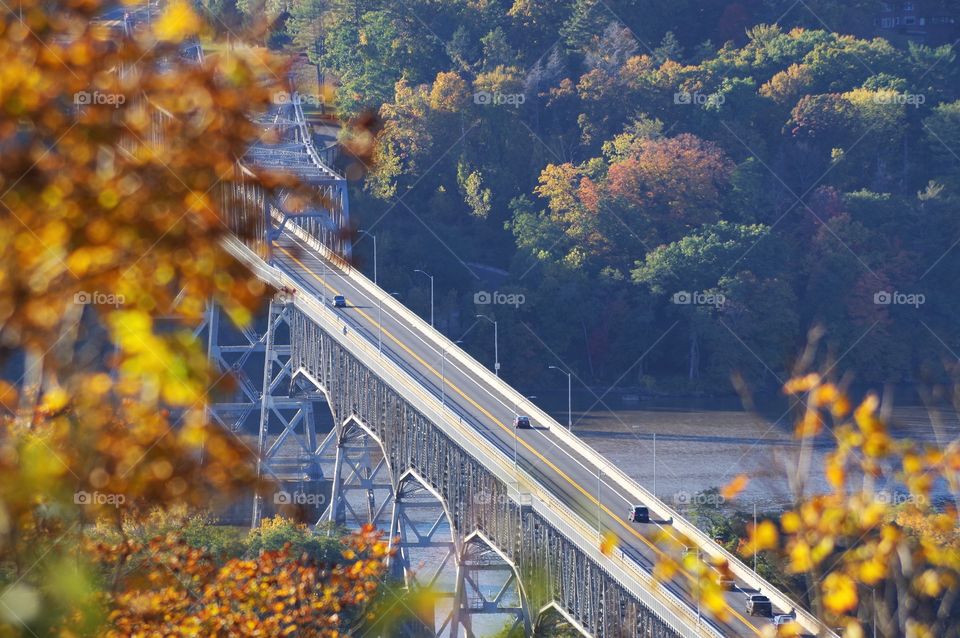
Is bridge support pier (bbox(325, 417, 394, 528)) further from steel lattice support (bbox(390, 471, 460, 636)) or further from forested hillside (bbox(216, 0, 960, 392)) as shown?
forested hillside (bbox(216, 0, 960, 392))

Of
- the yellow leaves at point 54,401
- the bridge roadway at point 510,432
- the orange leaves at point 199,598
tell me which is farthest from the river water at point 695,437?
the yellow leaves at point 54,401

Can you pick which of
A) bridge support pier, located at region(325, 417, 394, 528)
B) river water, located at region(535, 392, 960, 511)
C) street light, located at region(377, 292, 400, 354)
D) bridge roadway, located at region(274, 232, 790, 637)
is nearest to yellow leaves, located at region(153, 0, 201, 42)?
bridge roadway, located at region(274, 232, 790, 637)

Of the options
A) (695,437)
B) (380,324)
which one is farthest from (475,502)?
(695,437)

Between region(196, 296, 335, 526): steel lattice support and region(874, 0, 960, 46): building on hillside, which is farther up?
region(874, 0, 960, 46): building on hillside

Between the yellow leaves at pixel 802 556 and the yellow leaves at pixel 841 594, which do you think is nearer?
the yellow leaves at pixel 841 594

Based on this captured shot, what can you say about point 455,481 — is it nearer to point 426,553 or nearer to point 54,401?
point 426,553

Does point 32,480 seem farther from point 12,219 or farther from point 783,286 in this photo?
point 783,286

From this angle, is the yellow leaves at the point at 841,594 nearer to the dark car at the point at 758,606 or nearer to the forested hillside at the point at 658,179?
the dark car at the point at 758,606
